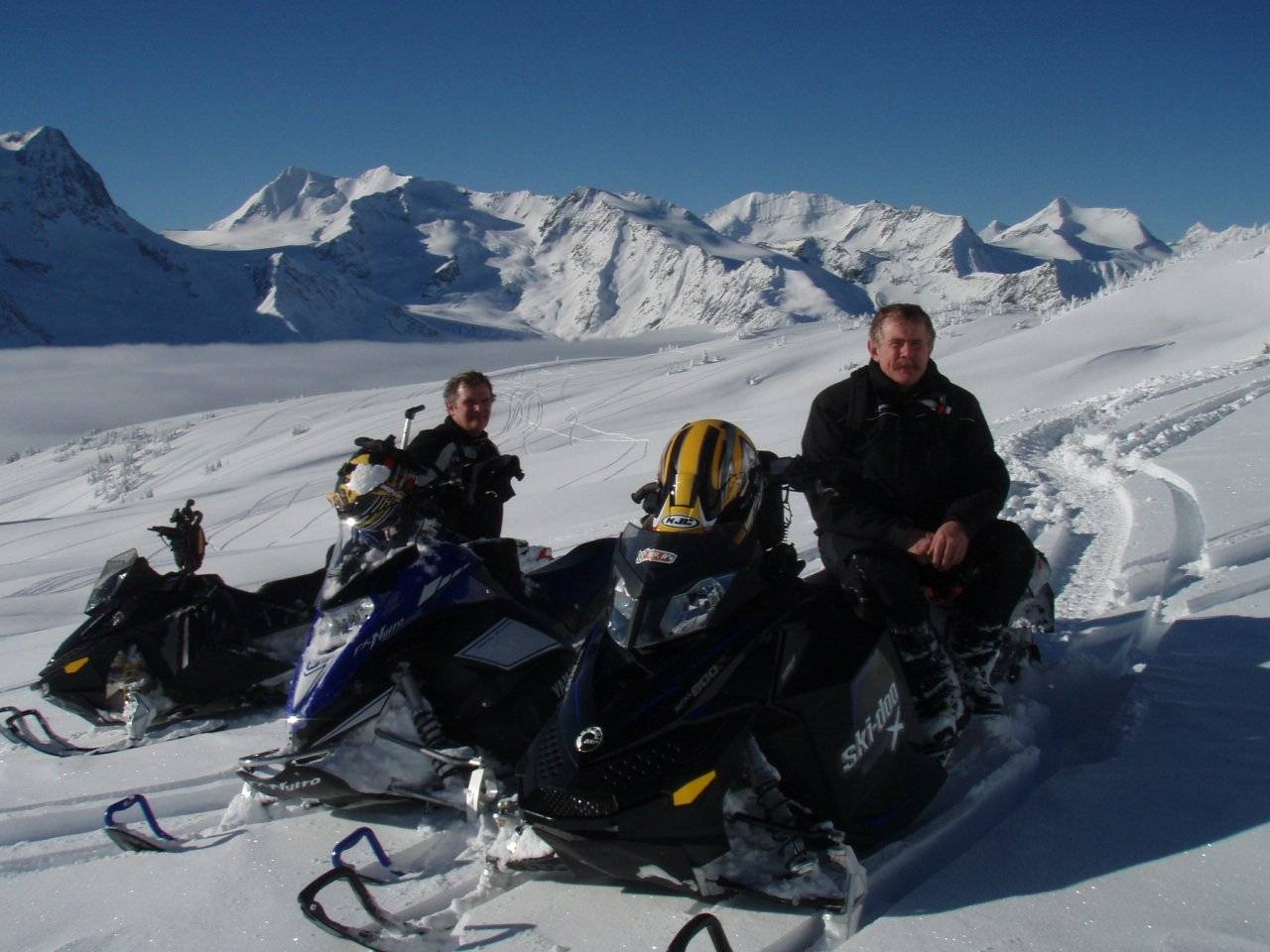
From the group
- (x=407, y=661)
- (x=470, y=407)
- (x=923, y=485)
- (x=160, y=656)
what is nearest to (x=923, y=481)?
(x=923, y=485)

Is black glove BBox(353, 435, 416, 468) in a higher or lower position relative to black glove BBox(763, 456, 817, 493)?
higher

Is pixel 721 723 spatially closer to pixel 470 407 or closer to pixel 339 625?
pixel 339 625

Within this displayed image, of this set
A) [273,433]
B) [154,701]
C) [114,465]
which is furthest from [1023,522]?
[114,465]

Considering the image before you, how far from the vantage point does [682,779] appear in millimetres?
2320

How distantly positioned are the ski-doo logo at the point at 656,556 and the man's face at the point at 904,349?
1.35 m

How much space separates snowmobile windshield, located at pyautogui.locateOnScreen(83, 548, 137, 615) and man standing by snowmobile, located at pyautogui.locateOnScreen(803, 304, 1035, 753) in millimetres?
3487

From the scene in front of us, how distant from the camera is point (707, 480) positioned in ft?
9.20

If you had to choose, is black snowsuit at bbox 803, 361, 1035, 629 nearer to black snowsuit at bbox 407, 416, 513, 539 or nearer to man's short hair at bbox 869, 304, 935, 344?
man's short hair at bbox 869, 304, 935, 344

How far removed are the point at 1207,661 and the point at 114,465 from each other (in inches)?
1535

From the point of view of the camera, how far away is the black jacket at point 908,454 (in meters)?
3.51

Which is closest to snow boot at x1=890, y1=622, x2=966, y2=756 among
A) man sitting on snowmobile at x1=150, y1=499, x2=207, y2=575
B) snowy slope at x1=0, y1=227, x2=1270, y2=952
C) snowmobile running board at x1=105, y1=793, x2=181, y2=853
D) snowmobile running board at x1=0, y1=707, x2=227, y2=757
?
snowy slope at x1=0, y1=227, x2=1270, y2=952

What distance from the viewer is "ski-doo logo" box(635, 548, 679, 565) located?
2.65 metres

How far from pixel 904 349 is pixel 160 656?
3765 mm

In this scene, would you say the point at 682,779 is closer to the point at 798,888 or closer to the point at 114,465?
the point at 798,888
